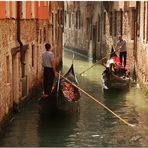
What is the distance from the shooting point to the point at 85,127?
988 cm

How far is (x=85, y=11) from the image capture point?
1153 inches

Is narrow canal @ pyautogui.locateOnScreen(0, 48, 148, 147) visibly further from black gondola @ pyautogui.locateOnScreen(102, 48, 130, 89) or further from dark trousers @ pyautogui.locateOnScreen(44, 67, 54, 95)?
black gondola @ pyautogui.locateOnScreen(102, 48, 130, 89)

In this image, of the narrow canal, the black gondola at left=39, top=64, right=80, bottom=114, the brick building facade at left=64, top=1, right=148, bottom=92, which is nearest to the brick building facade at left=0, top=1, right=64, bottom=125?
the narrow canal

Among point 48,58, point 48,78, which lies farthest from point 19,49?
point 48,78

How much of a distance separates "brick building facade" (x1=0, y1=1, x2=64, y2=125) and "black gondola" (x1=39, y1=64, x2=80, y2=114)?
0.76 meters

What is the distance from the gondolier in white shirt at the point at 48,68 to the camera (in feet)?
37.7

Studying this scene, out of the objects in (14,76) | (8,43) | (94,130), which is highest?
(8,43)

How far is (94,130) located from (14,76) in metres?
2.41

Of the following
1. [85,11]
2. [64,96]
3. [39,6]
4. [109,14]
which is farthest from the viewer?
[85,11]

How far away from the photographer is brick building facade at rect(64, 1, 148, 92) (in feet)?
49.5

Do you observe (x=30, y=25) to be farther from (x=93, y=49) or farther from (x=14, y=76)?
(x=93, y=49)

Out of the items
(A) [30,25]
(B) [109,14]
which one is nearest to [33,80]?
(A) [30,25]

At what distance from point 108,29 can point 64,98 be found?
12794mm

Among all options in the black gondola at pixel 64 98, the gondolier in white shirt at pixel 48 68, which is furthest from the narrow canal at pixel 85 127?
the gondolier in white shirt at pixel 48 68
